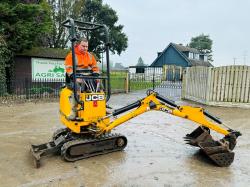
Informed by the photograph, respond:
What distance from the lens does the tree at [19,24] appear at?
14.0 m

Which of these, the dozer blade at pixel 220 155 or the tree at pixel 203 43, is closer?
the dozer blade at pixel 220 155

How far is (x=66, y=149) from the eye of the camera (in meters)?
4.83

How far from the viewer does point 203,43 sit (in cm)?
8088

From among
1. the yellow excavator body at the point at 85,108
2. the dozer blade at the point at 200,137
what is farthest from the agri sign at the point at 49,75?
the dozer blade at the point at 200,137

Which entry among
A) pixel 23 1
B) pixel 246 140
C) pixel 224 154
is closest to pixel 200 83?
pixel 246 140

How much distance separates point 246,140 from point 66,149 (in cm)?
456

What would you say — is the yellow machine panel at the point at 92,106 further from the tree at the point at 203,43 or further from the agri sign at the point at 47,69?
the tree at the point at 203,43

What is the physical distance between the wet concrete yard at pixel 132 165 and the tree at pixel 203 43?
77.6 m

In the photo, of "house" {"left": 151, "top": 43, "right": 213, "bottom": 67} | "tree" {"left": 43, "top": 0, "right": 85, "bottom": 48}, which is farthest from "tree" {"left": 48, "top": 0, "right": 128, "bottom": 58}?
"house" {"left": 151, "top": 43, "right": 213, "bottom": 67}

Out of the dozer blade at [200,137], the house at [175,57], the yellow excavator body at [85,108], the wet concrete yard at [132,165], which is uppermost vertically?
the house at [175,57]

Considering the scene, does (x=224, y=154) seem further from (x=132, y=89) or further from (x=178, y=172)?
(x=132, y=89)

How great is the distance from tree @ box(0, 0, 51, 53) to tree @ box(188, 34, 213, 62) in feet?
234

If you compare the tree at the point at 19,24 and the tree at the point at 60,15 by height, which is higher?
the tree at the point at 60,15

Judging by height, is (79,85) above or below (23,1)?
below
